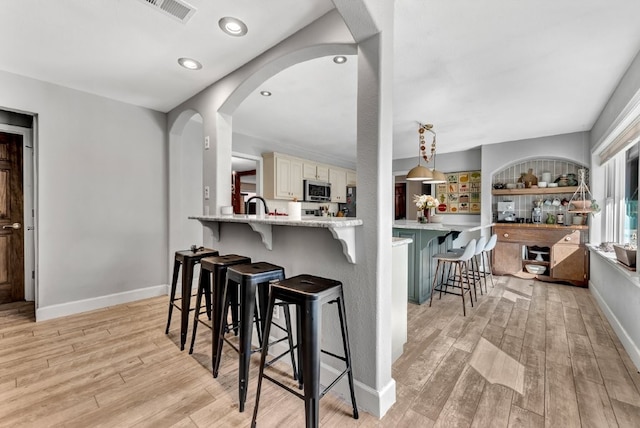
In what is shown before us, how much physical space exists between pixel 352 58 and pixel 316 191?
3358 mm

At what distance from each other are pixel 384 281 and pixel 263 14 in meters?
1.78

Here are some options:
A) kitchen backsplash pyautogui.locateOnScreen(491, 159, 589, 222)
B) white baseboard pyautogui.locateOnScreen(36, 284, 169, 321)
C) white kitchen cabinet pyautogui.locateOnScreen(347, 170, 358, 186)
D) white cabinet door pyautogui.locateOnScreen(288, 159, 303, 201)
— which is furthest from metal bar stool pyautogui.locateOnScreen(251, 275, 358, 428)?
white kitchen cabinet pyautogui.locateOnScreen(347, 170, 358, 186)

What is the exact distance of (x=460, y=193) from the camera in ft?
18.4

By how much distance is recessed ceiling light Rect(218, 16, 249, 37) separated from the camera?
5.93 ft

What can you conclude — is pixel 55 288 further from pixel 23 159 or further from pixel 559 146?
pixel 559 146

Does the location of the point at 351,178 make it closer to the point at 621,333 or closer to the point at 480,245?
the point at 480,245

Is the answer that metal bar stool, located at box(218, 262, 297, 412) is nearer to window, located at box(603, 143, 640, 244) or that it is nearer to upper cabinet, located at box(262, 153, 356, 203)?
upper cabinet, located at box(262, 153, 356, 203)

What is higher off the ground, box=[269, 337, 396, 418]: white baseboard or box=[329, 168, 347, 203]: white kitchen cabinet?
box=[329, 168, 347, 203]: white kitchen cabinet

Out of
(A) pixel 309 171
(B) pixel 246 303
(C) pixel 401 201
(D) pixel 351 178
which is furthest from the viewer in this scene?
(C) pixel 401 201

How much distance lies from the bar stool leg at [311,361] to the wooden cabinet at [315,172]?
4.07 meters

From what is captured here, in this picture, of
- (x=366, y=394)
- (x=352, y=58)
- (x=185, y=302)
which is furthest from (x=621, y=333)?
(x=185, y=302)

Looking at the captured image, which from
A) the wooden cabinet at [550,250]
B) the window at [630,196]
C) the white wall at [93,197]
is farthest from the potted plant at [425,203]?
the white wall at [93,197]

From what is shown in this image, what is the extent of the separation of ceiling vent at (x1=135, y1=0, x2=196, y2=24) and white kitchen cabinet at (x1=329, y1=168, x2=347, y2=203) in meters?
4.31

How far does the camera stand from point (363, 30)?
1481 mm
